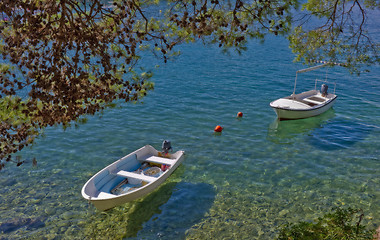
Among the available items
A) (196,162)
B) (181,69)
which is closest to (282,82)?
(181,69)

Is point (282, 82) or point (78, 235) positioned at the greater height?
point (282, 82)

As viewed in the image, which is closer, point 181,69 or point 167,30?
point 167,30

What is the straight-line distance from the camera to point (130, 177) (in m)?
13.8

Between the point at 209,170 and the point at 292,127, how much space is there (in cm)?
859

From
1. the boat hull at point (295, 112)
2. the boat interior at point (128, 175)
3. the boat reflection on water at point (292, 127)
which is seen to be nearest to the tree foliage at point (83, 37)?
the boat interior at point (128, 175)

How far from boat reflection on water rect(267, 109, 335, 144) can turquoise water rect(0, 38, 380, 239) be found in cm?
7

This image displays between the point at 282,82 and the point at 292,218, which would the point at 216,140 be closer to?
the point at 292,218

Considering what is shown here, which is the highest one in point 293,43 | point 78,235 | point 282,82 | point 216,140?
point 293,43

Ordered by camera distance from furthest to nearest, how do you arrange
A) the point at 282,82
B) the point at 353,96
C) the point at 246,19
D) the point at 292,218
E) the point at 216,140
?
the point at 282,82 → the point at 353,96 → the point at 216,140 → the point at 292,218 → the point at 246,19

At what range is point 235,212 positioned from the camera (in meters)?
12.7

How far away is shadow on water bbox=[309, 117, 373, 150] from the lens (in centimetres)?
1877

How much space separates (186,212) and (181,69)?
25.5 metres

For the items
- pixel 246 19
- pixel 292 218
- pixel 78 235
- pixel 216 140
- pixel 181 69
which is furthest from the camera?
pixel 181 69

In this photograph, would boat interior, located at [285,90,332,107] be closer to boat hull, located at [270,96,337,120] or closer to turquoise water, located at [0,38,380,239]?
boat hull, located at [270,96,337,120]
